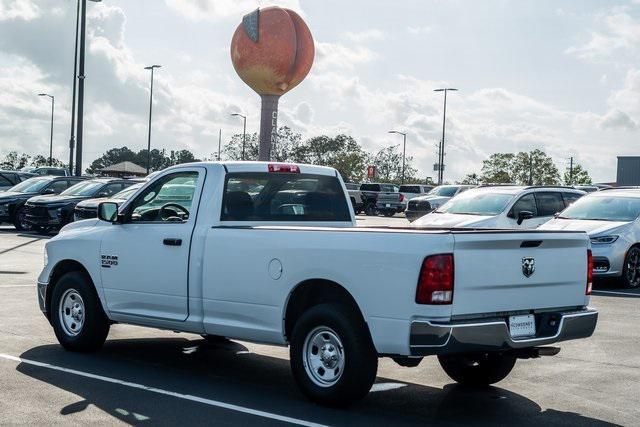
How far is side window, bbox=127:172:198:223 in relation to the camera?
8531 mm

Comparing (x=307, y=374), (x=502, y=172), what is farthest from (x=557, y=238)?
(x=502, y=172)

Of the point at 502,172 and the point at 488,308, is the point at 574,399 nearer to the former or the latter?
the point at 488,308

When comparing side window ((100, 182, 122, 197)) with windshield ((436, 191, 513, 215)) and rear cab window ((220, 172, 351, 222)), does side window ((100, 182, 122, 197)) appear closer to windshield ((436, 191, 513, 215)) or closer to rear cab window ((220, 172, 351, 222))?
windshield ((436, 191, 513, 215))

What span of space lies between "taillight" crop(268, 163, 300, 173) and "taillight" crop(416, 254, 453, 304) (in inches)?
105

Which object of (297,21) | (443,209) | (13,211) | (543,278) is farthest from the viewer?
(297,21)

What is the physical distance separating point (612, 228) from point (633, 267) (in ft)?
2.80

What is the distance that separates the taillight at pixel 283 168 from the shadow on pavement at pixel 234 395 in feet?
5.95

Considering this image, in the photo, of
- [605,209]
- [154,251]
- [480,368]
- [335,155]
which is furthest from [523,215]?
[335,155]

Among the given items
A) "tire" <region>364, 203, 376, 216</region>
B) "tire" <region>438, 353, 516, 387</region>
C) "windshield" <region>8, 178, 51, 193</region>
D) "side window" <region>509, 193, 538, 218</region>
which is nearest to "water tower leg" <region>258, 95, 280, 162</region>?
"tire" <region>364, 203, 376, 216</region>

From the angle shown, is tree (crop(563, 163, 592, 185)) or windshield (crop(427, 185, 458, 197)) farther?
tree (crop(563, 163, 592, 185))

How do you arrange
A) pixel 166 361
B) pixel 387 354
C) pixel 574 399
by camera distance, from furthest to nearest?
1. pixel 166 361
2. pixel 574 399
3. pixel 387 354

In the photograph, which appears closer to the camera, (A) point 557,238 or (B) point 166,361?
(A) point 557,238

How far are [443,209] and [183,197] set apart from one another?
36.6 feet

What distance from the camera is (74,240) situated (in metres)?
9.26
